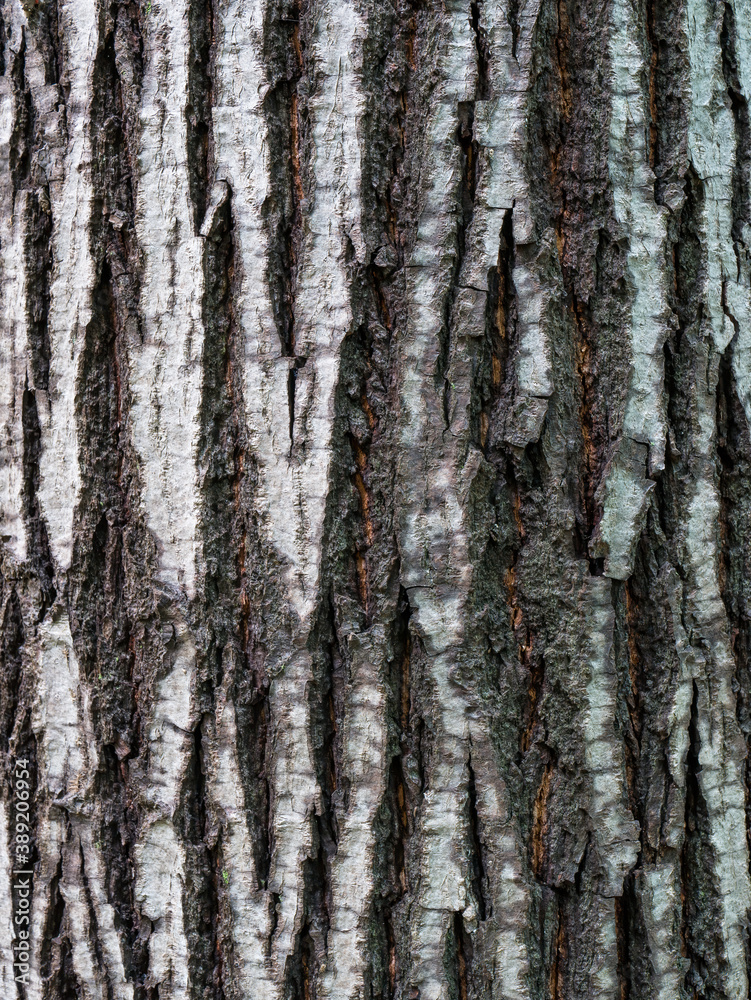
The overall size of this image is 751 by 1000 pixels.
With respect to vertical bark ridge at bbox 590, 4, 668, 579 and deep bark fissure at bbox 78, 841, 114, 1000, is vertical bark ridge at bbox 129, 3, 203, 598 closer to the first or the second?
deep bark fissure at bbox 78, 841, 114, 1000

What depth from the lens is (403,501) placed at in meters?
1.02

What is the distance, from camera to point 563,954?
103 cm

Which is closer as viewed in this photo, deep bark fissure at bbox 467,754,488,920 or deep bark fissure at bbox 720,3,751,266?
deep bark fissure at bbox 467,754,488,920

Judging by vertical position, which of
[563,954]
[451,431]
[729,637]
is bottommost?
[563,954]

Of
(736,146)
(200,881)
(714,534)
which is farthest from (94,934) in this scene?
(736,146)

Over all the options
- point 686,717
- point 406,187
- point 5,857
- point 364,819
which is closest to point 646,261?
point 406,187

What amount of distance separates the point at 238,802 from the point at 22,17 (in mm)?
1209

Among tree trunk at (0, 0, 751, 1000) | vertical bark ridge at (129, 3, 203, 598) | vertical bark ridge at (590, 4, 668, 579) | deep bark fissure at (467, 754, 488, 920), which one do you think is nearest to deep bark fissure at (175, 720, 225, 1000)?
tree trunk at (0, 0, 751, 1000)

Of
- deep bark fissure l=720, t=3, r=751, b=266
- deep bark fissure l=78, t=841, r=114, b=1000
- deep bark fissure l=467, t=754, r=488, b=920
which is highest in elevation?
deep bark fissure l=720, t=3, r=751, b=266

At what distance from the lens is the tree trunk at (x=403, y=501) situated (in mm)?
1014

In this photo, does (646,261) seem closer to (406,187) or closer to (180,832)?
(406,187)

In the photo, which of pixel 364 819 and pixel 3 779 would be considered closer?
pixel 364 819

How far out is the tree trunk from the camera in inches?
39.9

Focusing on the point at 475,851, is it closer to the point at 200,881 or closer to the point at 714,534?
the point at 200,881
